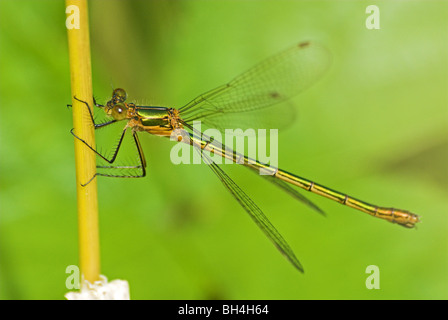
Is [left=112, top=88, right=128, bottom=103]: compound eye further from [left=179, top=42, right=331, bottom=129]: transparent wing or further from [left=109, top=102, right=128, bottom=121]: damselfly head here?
[left=179, top=42, right=331, bottom=129]: transparent wing

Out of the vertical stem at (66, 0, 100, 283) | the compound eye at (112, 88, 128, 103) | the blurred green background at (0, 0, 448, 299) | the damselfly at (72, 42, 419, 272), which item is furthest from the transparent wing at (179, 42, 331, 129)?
the vertical stem at (66, 0, 100, 283)

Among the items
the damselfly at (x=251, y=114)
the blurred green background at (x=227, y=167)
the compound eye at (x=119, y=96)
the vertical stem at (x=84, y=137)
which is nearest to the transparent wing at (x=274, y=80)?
the damselfly at (x=251, y=114)

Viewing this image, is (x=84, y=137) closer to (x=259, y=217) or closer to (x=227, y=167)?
(x=259, y=217)

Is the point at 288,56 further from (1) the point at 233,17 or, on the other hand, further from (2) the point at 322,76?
(1) the point at 233,17

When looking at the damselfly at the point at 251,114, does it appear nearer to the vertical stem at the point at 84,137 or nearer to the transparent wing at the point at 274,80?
the transparent wing at the point at 274,80
